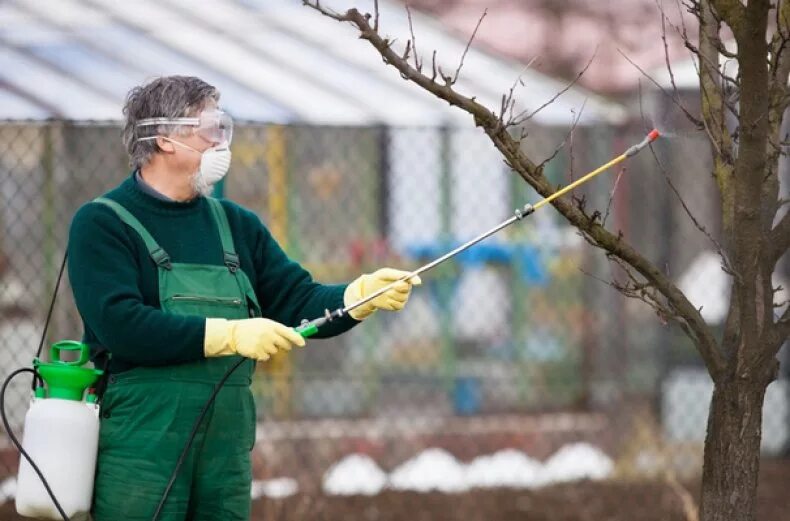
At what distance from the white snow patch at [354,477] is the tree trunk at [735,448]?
3588 millimetres

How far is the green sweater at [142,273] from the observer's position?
3184mm

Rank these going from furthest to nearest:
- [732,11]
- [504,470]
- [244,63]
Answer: [244,63] → [504,470] → [732,11]

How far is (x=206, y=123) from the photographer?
11.3 ft

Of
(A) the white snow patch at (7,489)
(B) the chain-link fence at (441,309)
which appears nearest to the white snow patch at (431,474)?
(B) the chain-link fence at (441,309)

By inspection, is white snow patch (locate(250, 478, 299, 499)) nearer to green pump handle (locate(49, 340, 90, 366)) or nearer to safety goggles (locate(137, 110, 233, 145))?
green pump handle (locate(49, 340, 90, 366))

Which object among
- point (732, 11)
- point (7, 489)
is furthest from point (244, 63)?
point (732, 11)

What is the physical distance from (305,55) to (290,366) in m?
2.15

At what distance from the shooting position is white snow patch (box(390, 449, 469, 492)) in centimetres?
723

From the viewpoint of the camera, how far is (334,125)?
6.22m

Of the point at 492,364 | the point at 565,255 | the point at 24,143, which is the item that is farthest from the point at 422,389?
the point at 24,143

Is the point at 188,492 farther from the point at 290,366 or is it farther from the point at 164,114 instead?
the point at 290,366

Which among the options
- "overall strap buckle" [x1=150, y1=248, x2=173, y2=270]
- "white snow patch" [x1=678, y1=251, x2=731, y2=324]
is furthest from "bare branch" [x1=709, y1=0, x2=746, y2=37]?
"white snow patch" [x1=678, y1=251, x2=731, y2=324]

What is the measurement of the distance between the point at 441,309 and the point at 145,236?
270 inches

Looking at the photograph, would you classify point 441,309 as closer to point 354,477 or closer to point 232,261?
point 354,477
